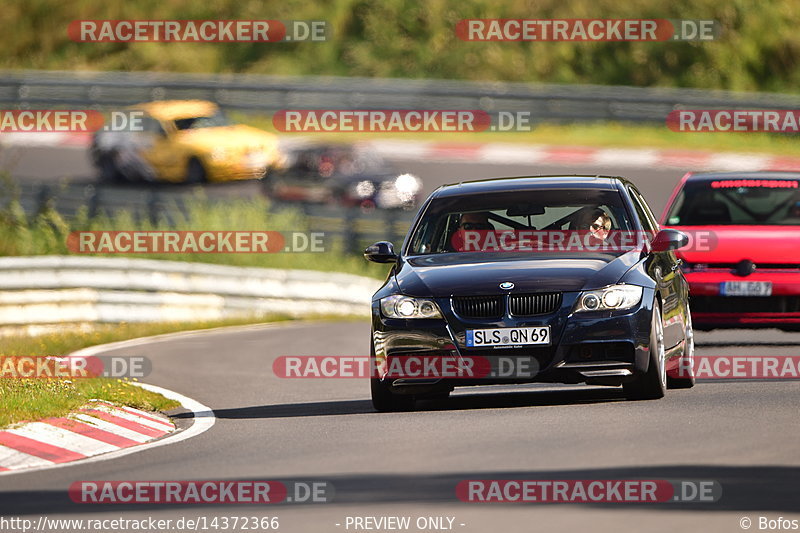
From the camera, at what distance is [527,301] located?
433 inches

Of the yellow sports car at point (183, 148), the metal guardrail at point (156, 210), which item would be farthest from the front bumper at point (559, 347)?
the yellow sports car at point (183, 148)

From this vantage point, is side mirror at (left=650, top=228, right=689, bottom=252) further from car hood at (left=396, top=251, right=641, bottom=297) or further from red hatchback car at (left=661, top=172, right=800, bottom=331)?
red hatchback car at (left=661, top=172, right=800, bottom=331)

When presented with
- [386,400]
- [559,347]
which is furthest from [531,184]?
[386,400]

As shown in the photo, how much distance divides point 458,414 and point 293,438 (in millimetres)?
1314

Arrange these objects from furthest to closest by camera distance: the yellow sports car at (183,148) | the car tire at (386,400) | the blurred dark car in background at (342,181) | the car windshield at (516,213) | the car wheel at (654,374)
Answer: the yellow sports car at (183,148) → the blurred dark car in background at (342,181) → the car windshield at (516,213) → the car tire at (386,400) → the car wheel at (654,374)

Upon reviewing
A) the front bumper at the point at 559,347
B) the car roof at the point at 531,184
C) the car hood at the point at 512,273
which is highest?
the car roof at the point at 531,184

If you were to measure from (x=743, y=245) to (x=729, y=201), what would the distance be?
100cm

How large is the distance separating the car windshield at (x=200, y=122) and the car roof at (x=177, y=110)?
0.12 metres

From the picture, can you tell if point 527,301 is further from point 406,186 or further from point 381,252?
point 406,186

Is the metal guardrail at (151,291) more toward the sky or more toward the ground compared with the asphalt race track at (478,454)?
more toward the sky

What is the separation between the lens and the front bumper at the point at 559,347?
10.9 metres

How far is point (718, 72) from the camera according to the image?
146 feet

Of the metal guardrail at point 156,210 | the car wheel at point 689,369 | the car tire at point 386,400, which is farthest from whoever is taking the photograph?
the metal guardrail at point 156,210

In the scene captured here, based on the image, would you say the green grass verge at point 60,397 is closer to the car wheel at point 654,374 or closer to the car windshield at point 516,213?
the car windshield at point 516,213
